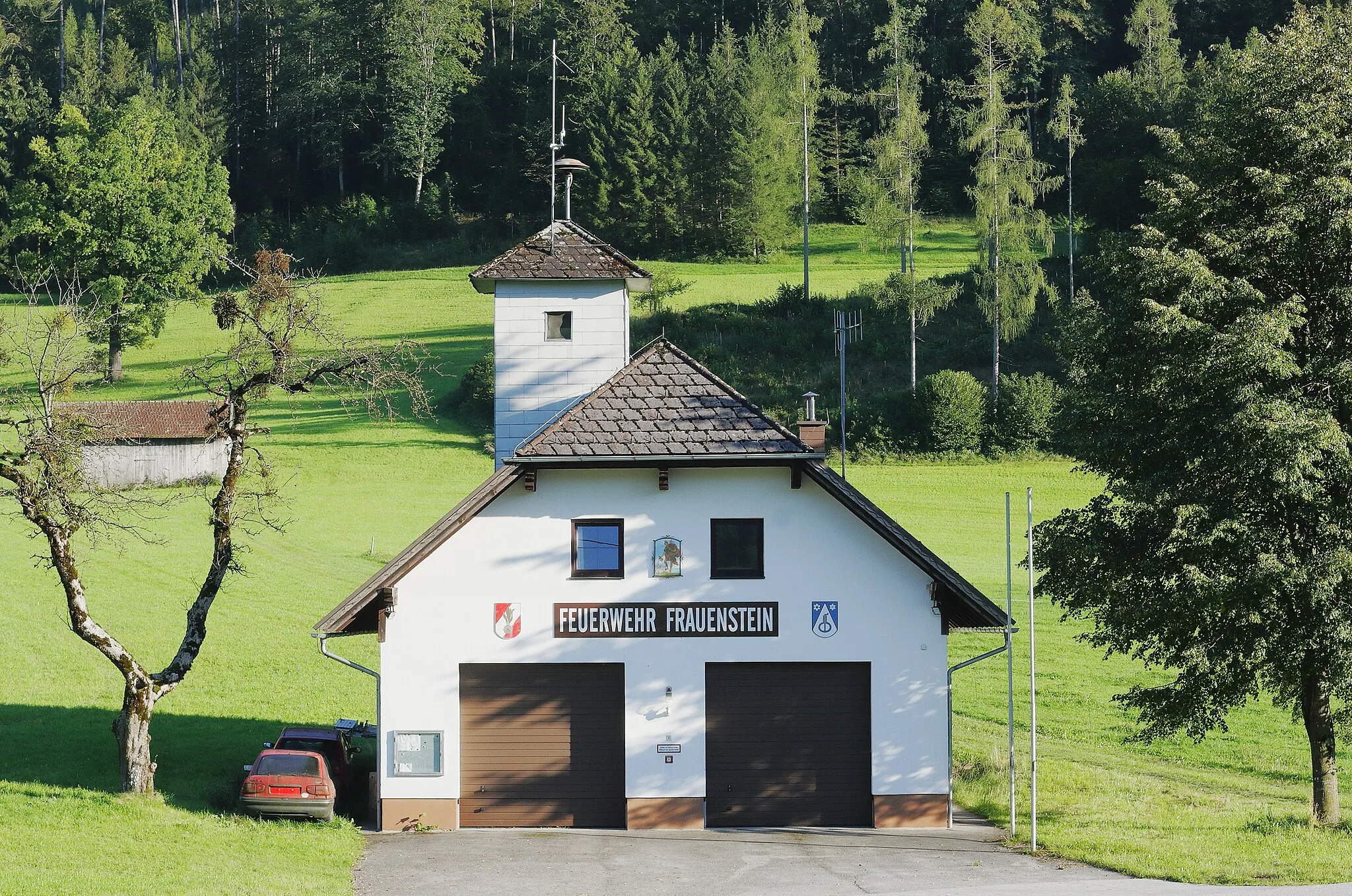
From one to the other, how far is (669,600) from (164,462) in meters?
38.2

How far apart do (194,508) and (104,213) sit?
85.8 ft

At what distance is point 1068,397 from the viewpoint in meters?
22.1

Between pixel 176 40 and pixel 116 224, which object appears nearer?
pixel 116 224

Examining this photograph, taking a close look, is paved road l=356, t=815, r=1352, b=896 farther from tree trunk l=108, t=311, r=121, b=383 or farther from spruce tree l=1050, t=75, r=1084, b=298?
spruce tree l=1050, t=75, r=1084, b=298

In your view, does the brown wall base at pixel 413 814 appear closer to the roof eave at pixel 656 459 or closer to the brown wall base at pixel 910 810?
the roof eave at pixel 656 459

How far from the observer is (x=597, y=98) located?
10500 cm

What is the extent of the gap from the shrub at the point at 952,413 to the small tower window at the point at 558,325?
120 ft

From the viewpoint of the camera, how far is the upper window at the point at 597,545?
854 inches

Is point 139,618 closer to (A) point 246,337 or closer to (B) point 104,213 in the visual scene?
(A) point 246,337

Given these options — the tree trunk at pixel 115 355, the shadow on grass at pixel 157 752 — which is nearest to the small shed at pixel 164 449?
the tree trunk at pixel 115 355

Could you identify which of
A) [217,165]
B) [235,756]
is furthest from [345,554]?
[217,165]

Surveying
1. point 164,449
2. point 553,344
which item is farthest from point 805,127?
point 553,344

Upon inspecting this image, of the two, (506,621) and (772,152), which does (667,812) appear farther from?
(772,152)

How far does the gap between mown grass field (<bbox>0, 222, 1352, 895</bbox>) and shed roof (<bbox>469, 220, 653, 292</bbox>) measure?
643cm
